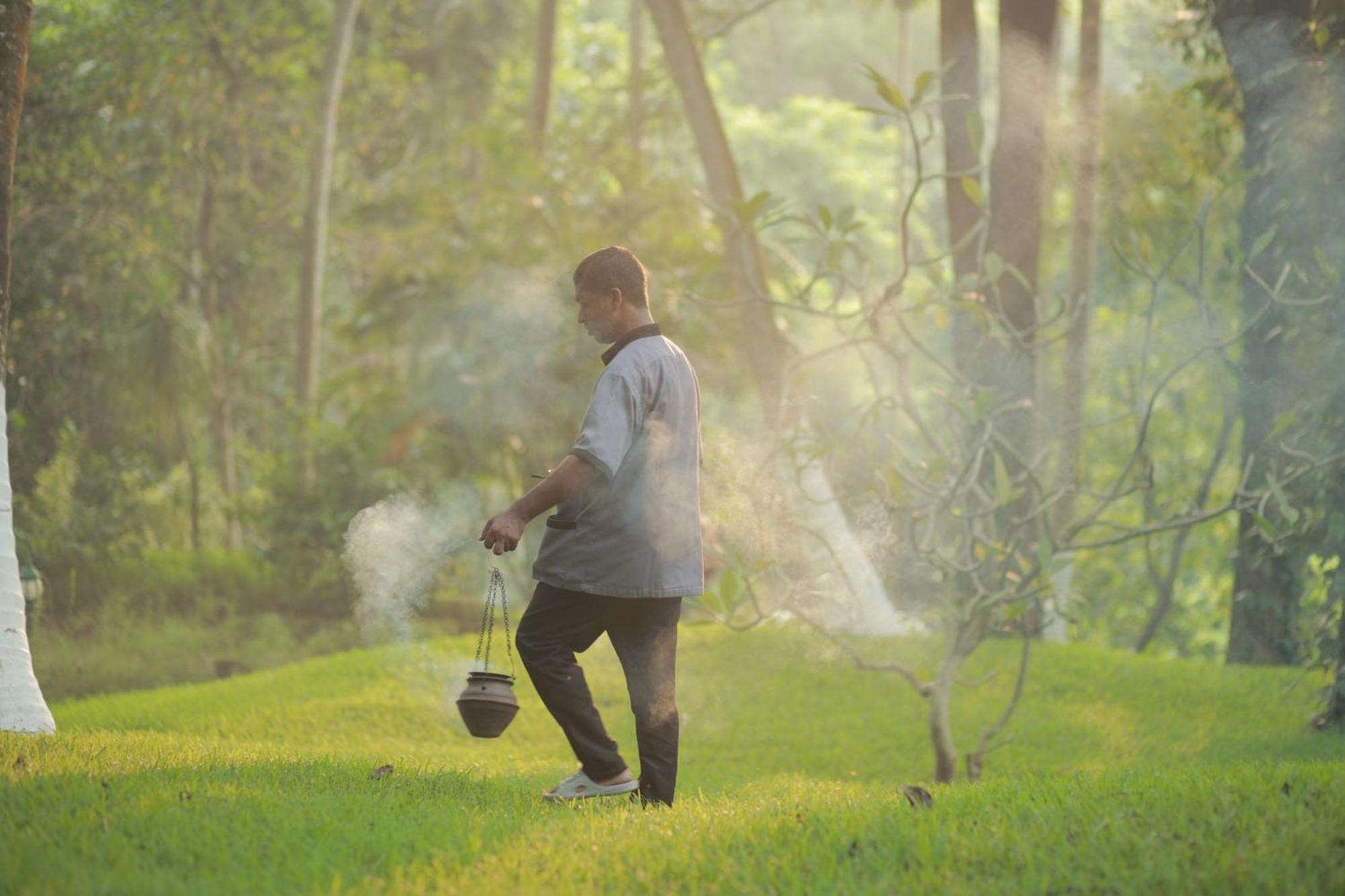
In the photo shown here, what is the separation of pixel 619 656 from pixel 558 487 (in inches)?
28.1

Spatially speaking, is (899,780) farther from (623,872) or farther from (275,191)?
(275,191)

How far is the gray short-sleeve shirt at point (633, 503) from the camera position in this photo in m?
4.87

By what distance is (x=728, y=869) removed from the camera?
4133 mm

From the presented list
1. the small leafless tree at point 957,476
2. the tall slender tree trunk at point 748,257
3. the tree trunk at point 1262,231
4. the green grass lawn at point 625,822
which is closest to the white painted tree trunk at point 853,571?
the tall slender tree trunk at point 748,257

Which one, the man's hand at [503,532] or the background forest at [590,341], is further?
the background forest at [590,341]

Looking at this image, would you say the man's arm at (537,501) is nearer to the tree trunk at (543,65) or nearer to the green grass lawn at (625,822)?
the green grass lawn at (625,822)

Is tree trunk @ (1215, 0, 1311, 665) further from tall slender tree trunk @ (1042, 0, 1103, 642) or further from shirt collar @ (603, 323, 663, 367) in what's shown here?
shirt collar @ (603, 323, 663, 367)

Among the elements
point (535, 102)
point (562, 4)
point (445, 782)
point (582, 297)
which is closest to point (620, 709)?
point (445, 782)

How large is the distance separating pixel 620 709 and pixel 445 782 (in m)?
4.22

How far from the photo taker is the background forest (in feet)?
27.1

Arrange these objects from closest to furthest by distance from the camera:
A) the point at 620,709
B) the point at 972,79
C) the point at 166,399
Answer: the point at 620,709
the point at 972,79
the point at 166,399

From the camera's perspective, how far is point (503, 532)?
179 inches

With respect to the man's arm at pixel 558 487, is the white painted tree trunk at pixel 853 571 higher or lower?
lower

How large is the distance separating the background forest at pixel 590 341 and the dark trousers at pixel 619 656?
6.97 ft
